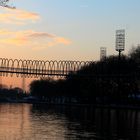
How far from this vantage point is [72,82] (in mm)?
164125

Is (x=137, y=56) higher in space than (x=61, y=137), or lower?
higher

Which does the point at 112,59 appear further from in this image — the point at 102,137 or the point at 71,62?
the point at 102,137

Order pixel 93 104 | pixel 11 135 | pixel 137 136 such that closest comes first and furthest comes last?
1. pixel 11 135
2. pixel 137 136
3. pixel 93 104

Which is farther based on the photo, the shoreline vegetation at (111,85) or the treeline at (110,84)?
the shoreline vegetation at (111,85)

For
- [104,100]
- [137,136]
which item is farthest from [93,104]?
[137,136]

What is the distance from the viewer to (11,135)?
4391cm

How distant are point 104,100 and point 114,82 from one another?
616 inches

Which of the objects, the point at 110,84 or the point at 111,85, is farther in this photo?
the point at 110,84

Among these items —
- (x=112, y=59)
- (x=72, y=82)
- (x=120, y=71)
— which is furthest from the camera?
(x=72, y=82)

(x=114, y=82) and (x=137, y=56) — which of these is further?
(x=114, y=82)

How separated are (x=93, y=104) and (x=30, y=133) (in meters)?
108

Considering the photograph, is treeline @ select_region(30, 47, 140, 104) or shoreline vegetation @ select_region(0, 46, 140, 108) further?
shoreline vegetation @ select_region(0, 46, 140, 108)

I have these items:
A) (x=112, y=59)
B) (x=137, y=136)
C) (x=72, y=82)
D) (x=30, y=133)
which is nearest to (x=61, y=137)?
(x=30, y=133)

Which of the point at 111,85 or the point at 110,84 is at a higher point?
the point at 110,84
